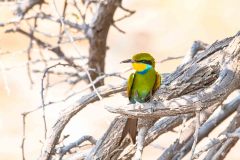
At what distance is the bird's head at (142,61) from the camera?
1.27 meters

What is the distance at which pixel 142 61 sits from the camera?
1273mm

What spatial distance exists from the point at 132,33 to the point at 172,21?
1.78ft

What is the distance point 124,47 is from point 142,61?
6255mm

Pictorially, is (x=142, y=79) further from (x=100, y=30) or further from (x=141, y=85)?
(x=100, y=30)

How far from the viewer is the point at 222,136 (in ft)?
5.66

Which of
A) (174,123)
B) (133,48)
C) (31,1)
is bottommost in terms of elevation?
(133,48)

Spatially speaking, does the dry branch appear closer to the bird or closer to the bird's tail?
the bird's tail

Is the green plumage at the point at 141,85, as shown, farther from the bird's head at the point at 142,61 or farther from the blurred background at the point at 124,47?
the blurred background at the point at 124,47

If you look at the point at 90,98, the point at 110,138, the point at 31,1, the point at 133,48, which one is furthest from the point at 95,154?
the point at 133,48

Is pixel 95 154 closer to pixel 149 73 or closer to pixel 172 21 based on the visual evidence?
pixel 149 73

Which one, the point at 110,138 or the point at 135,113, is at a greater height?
the point at 135,113

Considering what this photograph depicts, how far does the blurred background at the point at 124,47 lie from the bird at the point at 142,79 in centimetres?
433

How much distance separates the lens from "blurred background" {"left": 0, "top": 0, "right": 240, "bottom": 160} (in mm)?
6039

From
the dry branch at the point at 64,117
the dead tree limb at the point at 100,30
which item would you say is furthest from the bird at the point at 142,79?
the dead tree limb at the point at 100,30
